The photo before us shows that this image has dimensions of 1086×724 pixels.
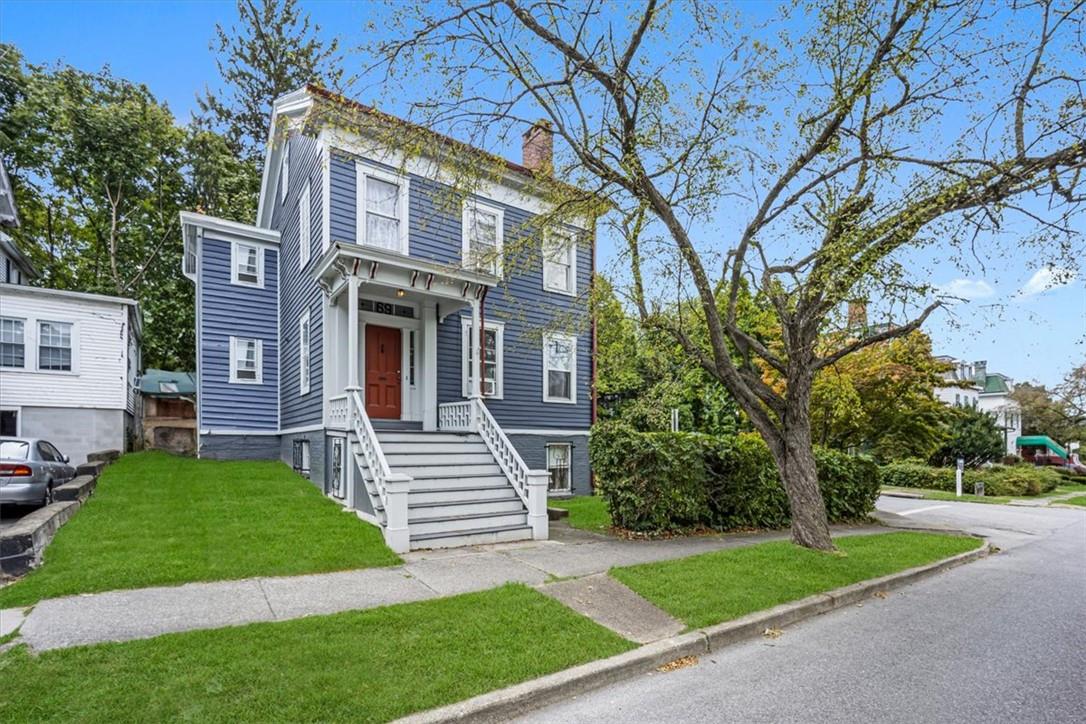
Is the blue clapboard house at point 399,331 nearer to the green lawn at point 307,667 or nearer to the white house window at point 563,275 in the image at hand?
the white house window at point 563,275

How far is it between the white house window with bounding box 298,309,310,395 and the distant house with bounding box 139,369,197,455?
9.03m

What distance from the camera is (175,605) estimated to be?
514 cm

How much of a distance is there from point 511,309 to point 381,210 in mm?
3771

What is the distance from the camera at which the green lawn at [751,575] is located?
562 cm

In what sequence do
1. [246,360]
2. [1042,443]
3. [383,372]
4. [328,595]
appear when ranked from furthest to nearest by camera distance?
[1042,443] → [246,360] → [383,372] → [328,595]

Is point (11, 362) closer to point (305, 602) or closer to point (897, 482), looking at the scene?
point (305, 602)

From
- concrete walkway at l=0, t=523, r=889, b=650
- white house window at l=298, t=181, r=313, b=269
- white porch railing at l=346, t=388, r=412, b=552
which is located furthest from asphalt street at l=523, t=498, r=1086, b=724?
white house window at l=298, t=181, r=313, b=269

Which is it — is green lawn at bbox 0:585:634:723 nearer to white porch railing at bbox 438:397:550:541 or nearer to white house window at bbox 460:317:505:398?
white porch railing at bbox 438:397:550:541

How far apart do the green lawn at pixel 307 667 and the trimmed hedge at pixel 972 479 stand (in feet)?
84.2

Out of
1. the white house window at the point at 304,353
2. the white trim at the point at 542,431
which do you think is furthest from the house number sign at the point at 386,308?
the white trim at the point at 542,431

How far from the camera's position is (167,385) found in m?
24.0

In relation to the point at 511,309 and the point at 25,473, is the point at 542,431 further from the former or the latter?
the point at 25,473

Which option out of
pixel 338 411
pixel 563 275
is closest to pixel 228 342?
pixel 338 411

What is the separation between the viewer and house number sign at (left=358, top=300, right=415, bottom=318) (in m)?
11.8
